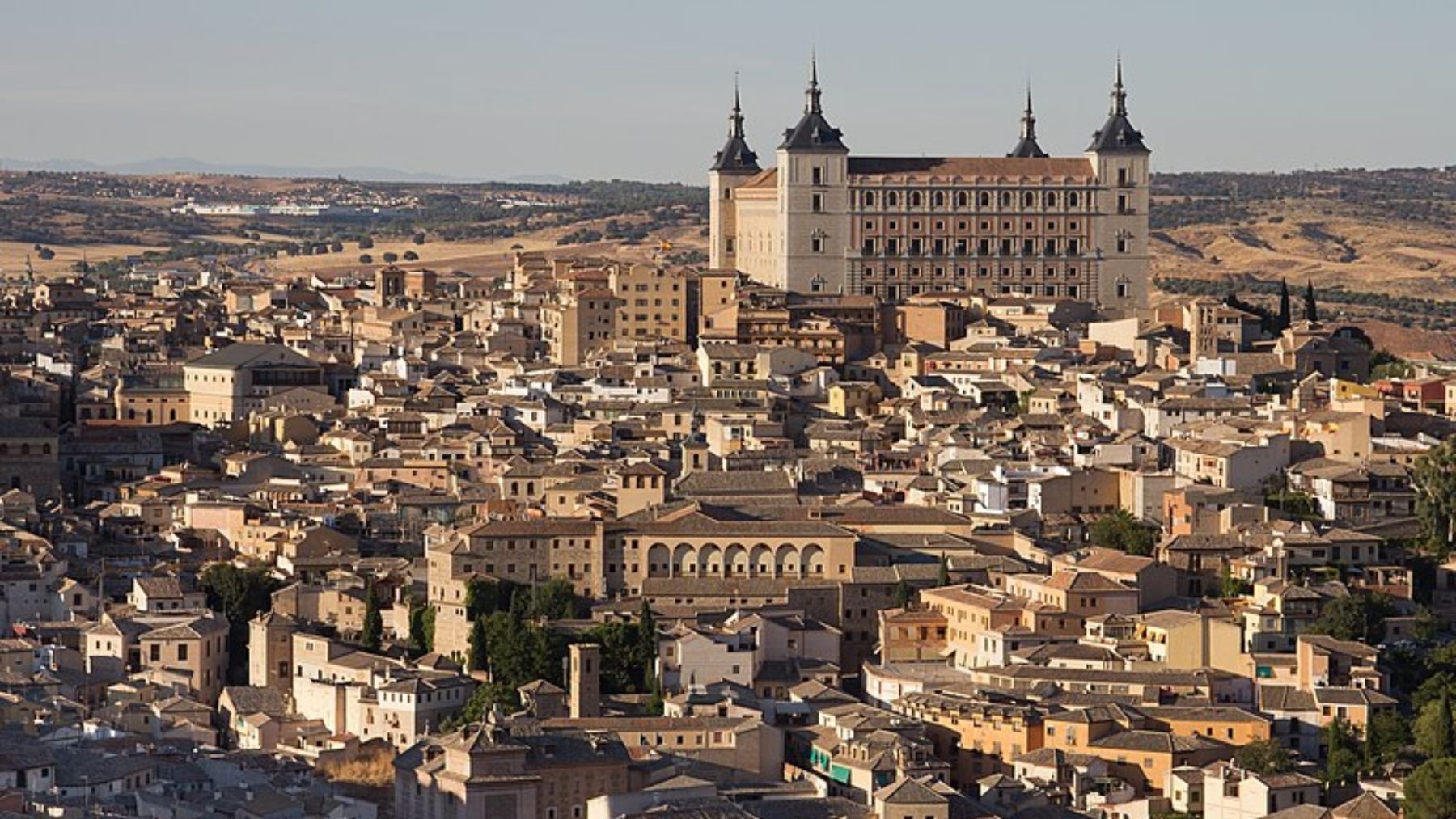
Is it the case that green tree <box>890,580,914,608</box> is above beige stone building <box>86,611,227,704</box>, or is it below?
above

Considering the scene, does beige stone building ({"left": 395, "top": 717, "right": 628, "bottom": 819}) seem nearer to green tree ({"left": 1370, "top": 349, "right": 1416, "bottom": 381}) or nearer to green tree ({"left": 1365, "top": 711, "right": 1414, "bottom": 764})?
green tree ({"left": 1365, "top": 711, "right": 1414, "bottom": 764})

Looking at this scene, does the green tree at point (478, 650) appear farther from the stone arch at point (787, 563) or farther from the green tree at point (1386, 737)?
the green tree at point (1386, 737)

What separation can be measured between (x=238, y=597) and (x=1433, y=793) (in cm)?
1801

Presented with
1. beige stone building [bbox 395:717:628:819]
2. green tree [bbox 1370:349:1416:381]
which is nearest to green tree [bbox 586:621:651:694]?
beige stone building [bbox 395:717:628:819]

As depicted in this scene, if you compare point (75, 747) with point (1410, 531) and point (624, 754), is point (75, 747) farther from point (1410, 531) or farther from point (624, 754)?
point (1410, 531)

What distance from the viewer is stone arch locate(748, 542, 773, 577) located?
162ft

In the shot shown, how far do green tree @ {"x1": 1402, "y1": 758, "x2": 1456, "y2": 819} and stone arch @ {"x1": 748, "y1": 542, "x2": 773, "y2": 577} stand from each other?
463 inches

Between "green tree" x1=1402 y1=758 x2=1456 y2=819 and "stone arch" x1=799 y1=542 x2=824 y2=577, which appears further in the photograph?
"stone arch" x1=799 y1=542 x2=824 y2=577

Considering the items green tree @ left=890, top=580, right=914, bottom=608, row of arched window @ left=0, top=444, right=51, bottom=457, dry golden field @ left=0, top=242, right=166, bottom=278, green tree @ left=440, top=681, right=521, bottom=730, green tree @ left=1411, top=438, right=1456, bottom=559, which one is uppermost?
Answer: green tree @ left=1411, top=438, right=1456, bottom=559

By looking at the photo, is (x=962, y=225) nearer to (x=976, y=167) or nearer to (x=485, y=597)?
(x=976, y=167)

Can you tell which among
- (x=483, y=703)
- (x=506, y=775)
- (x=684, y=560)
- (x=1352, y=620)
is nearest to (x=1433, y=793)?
(x=1352, y=620)

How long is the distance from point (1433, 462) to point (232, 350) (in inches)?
1066

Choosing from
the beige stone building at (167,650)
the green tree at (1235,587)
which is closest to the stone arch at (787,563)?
the green tree at (1235,587)

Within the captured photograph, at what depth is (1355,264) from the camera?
465 ft
